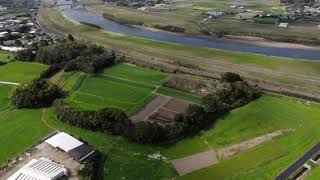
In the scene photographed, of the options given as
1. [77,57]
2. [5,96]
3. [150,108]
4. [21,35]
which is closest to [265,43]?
[77,57]

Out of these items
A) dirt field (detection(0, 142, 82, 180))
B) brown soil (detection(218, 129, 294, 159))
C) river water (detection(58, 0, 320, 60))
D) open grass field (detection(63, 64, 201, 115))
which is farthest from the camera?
river water (detection(58, 0, 320, 60))

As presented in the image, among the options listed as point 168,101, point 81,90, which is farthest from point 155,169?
point 81,90

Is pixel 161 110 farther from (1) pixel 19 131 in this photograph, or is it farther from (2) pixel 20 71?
(2) pixel 20 71

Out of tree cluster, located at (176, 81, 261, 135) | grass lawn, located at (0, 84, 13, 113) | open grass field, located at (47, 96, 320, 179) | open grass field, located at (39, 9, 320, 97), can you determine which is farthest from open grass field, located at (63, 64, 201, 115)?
open grass field, located at (39, 9, 320, 97)

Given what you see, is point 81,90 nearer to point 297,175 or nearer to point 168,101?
point 168,101

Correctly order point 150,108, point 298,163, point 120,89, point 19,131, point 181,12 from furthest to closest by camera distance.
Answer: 1. point 181,12
2. point 120,89
3. point 150,108
4. point 19,131
5. point 298,163

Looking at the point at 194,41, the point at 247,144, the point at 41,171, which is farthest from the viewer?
the point at 194,41

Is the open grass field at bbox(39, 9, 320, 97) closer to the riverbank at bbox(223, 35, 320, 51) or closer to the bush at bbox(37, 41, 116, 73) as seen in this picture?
the bush at bbox(37, 41, 116, 73)
